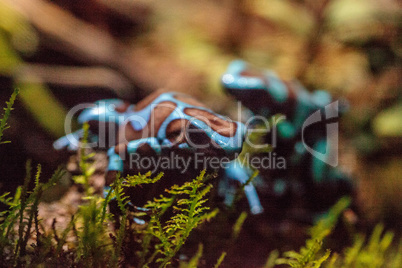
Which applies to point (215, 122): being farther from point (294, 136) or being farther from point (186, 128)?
point (294, 136)

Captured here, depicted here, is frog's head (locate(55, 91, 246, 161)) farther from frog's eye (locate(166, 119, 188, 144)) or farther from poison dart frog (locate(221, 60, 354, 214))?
poison dart frog (locate(221, 60, 354, 214))

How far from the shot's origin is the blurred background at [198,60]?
217cm

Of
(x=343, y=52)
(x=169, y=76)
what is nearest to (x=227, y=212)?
(x=169, y=76)

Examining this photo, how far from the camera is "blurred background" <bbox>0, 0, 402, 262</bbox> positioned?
2.17 meters

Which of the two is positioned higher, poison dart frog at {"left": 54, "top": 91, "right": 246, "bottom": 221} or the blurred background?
the blurred background

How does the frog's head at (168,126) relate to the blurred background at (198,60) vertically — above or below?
below

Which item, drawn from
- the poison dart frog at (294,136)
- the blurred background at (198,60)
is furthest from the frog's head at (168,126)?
the poison dart frog at (294,136)

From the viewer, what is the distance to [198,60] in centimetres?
359

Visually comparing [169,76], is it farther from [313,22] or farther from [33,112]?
[313,22]

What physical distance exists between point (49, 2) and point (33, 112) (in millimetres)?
1122

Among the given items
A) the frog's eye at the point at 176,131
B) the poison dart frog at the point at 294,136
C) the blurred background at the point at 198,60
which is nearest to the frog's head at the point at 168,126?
the frog's eye at the point at 176,131

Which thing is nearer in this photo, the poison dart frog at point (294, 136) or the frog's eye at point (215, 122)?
the frog's eye at point (215, 122)

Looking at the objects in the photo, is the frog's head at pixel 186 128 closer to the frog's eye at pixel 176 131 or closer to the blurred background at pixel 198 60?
the frog's eye at pixel 176 131

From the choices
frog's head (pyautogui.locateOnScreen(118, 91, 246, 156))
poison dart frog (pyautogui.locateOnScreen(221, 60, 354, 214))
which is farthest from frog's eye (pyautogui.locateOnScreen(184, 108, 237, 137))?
poison dart frog (pyautogui.locateOnScreen(221, 60, 354, 214))
